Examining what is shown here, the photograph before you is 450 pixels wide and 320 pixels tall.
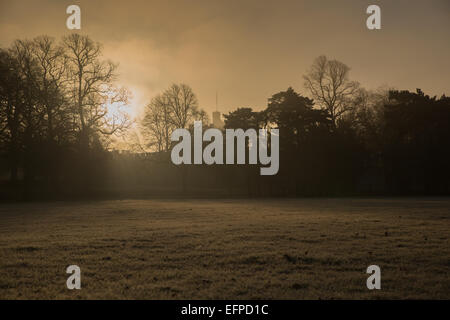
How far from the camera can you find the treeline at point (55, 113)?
39.8 meters

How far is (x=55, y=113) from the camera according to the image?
41.9m

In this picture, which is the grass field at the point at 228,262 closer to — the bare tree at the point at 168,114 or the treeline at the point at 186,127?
the treeline at the point at 186,127

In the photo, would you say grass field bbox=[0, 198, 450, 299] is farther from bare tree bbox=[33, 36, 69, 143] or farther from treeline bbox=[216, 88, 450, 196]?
treeline bbox=[216, 88, 450, 196]

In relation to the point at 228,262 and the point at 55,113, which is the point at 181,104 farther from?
the point at 228,262

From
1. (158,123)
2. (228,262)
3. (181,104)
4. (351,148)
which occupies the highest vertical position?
(181,104)

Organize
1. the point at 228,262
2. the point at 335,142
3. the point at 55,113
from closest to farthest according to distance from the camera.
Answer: the point at 228,262 → the point at 55,113 → the point at 335,142

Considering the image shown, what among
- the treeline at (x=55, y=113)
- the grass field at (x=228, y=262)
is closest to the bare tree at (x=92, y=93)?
the treeline at (x=55, y=113)

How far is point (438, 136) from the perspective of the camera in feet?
171

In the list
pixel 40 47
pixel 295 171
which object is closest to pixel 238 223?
pixel 295 171

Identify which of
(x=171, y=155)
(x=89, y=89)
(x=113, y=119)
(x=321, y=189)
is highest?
(x=89, y=89)

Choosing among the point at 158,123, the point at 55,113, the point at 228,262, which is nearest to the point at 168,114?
the point at 158,123

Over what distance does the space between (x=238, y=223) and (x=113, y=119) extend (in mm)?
33978
